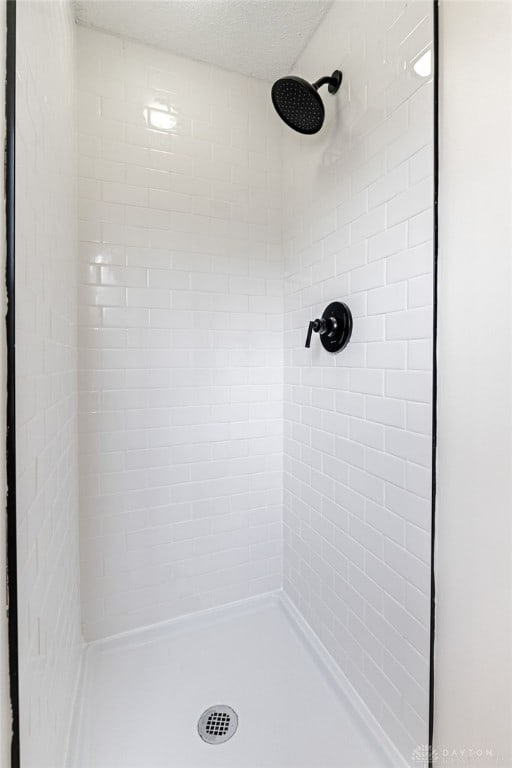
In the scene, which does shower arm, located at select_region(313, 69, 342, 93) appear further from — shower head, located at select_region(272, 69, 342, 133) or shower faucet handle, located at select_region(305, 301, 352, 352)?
shower faucet handle, located at select_region(305, 301, 352, 352)

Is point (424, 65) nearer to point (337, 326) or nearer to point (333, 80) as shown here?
point (333, 80)

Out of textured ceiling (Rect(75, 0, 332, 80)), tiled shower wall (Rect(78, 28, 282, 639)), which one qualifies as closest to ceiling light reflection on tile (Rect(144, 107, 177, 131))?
tiled shower wall (Rect(78, 28, 282, 639))

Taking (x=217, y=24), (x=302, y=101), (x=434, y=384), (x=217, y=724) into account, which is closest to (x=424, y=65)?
(x=302, y=101)

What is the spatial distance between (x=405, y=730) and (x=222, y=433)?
1202 mm

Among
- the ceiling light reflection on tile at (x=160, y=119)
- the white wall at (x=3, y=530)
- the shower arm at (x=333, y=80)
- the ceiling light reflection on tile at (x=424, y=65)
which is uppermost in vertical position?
the ceiling light reflection on tile at (x=160, y=119)

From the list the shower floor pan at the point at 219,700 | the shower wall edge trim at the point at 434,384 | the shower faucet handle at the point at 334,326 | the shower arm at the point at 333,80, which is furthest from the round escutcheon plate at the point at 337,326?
the shower floor pan at the point at 219,700

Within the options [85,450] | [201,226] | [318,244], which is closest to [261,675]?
[85,450]

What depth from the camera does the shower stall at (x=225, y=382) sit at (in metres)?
0.92

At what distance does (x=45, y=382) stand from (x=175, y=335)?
81cm

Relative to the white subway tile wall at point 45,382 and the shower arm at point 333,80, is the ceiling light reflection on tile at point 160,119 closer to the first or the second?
the white subway tile wall at point 45,382

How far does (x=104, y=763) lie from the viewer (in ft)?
3.42

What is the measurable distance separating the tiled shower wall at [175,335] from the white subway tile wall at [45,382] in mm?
215

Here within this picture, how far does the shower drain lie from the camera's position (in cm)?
112

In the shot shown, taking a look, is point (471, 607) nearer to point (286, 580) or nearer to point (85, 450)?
point (286, 580)
